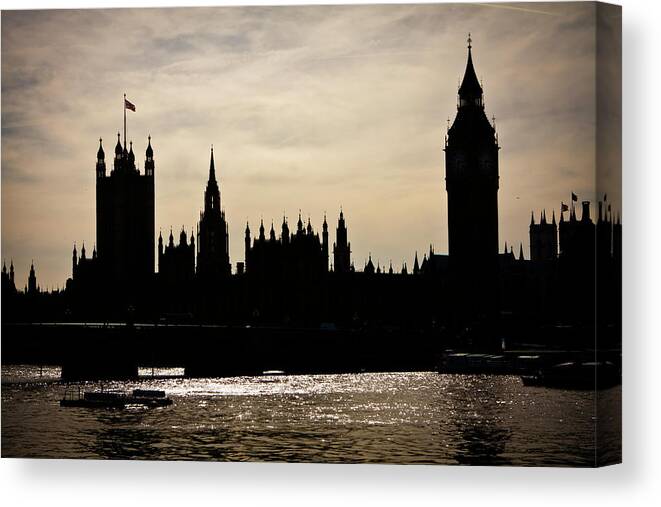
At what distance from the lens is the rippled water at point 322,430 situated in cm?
1216

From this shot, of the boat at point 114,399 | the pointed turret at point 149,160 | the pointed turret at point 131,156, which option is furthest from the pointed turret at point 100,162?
the boat at point 114,399

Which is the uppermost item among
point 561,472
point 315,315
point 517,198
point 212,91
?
point 212,91

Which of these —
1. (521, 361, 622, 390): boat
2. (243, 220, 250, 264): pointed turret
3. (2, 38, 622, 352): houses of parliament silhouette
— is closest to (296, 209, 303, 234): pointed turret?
(2, 38, 622, 352): houses of parliament silhouette

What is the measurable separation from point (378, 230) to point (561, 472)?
300cm

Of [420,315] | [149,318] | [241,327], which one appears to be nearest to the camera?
[149,318]

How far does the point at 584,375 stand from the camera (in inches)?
485

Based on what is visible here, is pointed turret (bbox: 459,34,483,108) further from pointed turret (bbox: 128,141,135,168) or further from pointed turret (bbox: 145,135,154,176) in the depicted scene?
pointed turret (bbox: 128,141,135,168)

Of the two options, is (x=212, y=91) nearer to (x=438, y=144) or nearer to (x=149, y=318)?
(x=438, y=144)

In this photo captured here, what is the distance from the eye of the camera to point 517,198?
1291 centimetres

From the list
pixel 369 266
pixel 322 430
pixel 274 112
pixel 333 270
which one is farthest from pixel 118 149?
pixel 333 270

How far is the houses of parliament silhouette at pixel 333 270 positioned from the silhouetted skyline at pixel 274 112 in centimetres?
19

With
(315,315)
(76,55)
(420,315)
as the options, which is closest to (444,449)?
(76,55)

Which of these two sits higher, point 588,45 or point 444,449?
point 588,45

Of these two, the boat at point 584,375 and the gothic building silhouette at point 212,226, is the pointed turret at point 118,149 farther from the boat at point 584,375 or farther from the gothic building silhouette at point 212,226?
the boat at point 584,375
